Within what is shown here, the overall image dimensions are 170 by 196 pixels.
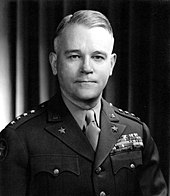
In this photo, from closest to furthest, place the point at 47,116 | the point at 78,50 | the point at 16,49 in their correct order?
the point at 78,50 → the point at 47,116 → the point at 16,49

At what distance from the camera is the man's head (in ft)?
3.83

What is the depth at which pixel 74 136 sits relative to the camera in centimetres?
124

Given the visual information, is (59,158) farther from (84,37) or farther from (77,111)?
(84,37)

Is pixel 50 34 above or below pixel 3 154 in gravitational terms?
above

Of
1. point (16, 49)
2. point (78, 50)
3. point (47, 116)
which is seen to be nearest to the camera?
point (78, 50)

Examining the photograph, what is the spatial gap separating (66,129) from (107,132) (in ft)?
0.42

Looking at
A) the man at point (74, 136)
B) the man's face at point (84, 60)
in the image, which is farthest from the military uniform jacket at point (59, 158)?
the man's face at point (84, 60)

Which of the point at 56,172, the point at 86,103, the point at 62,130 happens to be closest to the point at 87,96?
the point at 86,103

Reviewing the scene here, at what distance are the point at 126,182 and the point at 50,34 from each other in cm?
62

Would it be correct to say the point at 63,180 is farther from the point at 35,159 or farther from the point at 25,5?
the point at 25,5

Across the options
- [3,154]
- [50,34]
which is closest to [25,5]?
[50,34]

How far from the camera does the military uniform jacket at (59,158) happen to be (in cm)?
121

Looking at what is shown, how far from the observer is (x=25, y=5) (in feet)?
4.94

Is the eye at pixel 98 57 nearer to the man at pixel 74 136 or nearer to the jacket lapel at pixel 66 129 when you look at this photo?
the man at pixel 74 136
